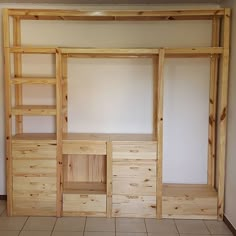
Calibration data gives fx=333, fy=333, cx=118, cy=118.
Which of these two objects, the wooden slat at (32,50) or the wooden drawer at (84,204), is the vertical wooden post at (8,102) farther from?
the wooden drawer at (84,204)

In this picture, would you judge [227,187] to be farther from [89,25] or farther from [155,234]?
[89,25]

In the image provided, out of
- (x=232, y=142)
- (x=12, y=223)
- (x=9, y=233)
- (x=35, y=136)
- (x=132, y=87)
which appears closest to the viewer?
(x=9, y=233)

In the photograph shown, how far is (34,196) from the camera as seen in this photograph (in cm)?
337

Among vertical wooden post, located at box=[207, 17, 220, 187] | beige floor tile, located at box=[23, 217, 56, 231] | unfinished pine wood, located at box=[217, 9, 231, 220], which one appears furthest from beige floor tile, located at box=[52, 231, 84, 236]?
vertical wooden post, located at box=[207, 17, 220, 187]

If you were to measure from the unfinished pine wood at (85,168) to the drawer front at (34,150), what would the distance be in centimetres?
41

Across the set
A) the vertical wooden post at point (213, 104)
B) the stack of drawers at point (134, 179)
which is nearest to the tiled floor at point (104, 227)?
the stack of drawers at point (134, 179)

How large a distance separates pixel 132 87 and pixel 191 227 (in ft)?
5.14

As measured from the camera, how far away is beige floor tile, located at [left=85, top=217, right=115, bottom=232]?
3.12 m

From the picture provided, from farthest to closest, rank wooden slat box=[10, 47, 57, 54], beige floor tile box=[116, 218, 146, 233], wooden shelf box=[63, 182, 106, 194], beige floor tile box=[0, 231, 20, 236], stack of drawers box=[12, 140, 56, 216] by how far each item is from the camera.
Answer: wooden shelf box=[63, 182, 106, 194], stack of drawers box=[12, 140, 56, 216], wooden slat box=[10, 47, 57, 54], beige floor tile box=[116, 218, 146, 233], beige floor tile box=[0, 231, 20, 236]

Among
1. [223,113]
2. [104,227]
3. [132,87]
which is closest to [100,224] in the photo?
[104,227]

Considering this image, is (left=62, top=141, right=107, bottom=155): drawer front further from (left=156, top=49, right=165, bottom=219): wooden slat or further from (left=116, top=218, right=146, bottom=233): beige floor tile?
(left=116, top=218, right=146, bottom=233): beige floor tile

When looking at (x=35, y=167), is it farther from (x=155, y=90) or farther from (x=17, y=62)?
(x=155, y=90)

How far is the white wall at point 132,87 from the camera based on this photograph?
361cm

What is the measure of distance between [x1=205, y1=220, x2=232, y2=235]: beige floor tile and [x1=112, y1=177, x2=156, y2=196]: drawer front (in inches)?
23.9
